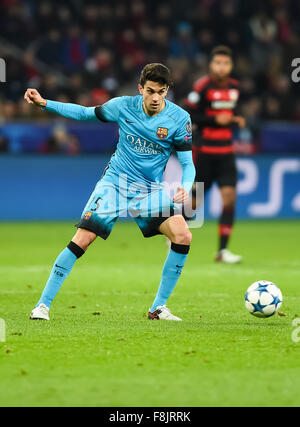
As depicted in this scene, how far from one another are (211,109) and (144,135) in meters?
4.23

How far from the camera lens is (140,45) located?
20078mm

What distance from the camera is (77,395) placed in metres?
4.86

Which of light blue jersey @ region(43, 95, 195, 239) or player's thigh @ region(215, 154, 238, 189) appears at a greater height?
player's thigh @ region(215, 154, 238, 189)

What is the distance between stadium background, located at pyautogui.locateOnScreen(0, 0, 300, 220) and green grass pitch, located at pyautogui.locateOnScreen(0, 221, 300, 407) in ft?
15.4

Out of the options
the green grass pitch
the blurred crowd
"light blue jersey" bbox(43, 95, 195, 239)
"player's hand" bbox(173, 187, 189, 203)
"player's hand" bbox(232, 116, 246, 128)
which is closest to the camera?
the green grass pitch

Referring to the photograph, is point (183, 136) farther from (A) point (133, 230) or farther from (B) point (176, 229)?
(A) point (133, 230)

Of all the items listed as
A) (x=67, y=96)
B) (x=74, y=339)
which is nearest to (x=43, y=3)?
(x=67, y=96)

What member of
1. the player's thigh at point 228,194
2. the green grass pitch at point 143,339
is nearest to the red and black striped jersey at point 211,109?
the player's thigh at point 228,194

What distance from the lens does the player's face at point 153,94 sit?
6.98 metres

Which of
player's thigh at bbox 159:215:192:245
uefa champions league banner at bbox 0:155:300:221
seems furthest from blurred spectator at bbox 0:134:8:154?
player's thigh at bbox 159:215:192:245

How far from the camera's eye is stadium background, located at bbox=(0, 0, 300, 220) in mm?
16484

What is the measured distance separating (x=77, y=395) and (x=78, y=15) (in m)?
16.2

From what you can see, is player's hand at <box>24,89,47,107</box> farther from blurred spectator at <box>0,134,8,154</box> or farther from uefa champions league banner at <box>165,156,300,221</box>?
uefa champions league banner at <box>165,156,300,221</box>
